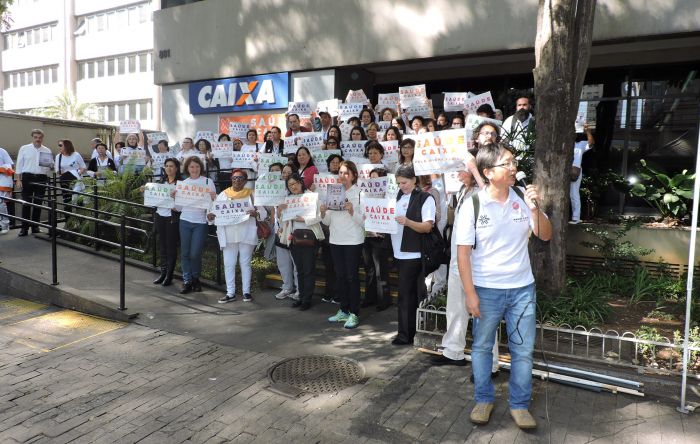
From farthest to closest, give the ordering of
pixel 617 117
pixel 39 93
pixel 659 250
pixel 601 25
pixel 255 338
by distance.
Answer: pixel 39 93
pixel 617 117
pixel 601 25
pixel 659 250
pixel 255 338

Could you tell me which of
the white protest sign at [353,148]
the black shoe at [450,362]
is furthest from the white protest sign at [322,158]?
the black shoe at [450,362]

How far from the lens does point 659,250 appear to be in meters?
7.73

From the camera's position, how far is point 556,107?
5.69 m

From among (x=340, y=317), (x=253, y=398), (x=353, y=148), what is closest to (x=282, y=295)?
(x=340, y=317)

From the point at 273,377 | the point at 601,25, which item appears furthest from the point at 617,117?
the point at 273,377

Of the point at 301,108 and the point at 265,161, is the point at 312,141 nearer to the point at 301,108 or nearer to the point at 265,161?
the point at 265,161

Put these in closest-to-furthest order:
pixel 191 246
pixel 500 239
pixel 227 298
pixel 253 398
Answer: pixel 500 239
pixel 253 398
pixel 227 298
pixel 191 246

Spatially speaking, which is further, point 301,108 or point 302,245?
point 301,108

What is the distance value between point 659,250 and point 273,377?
5940 millimetres

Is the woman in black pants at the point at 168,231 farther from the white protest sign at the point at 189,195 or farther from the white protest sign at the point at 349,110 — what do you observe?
the white protest sign at the point at 349,110

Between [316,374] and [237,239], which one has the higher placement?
[237,239]

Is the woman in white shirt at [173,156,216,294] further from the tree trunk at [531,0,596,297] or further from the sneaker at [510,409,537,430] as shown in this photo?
the sneaker at [510,409,537,430]

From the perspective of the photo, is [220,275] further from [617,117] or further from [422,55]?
[617,117]

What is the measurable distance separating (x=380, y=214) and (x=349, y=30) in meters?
7.79
